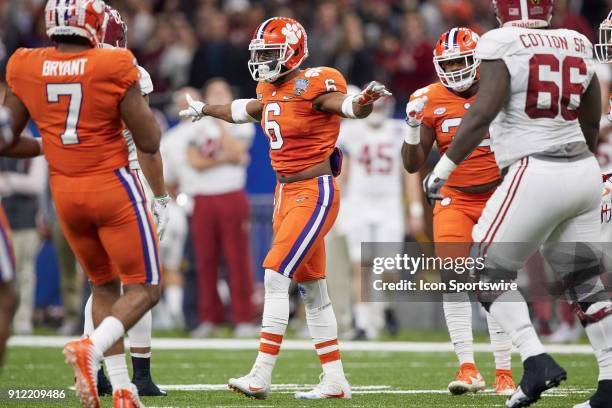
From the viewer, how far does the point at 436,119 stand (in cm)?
720

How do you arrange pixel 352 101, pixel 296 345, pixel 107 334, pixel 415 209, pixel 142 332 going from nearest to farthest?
pixel 107 334 < pixel 352 101 < pixel 142 332 < pixel 296 345 < pixel 415 209

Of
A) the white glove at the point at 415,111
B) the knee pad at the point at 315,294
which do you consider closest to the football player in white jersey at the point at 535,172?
the white glove at the point at 415,111

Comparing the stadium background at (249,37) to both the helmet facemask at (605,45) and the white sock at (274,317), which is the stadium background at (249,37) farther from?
the helmet facemask at (605,45)

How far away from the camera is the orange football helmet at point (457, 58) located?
6.97 m

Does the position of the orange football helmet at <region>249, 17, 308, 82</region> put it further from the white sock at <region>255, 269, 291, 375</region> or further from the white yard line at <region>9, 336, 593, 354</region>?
the white yard line at <region>9, 336, 593, 354</region>

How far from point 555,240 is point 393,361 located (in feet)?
12.7

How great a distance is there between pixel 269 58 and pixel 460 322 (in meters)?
2.00

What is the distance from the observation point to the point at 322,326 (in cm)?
689

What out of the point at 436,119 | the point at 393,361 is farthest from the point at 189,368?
the point at 436,119

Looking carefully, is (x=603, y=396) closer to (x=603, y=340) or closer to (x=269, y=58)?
(x=603, y=340)

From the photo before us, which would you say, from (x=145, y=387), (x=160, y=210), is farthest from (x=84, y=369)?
(x=145, y=387)

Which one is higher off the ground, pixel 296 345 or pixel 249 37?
pixel 249 37

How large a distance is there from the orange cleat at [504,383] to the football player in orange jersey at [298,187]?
3.13ft

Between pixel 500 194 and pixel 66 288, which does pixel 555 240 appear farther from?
pixel 66 288
